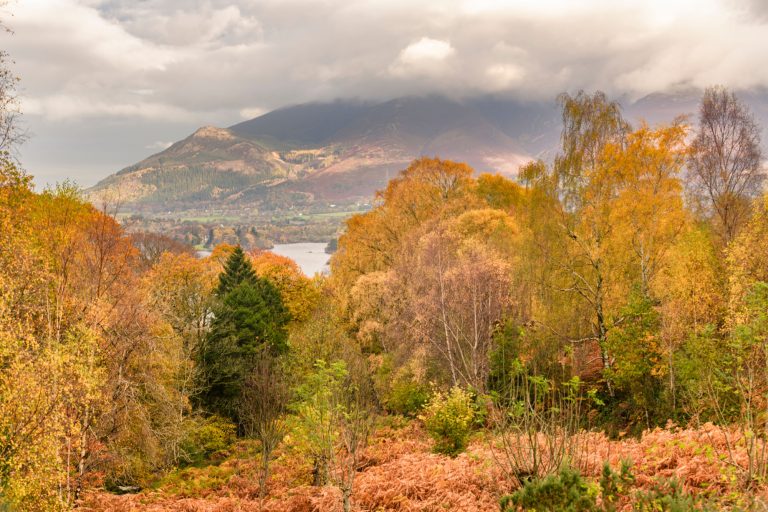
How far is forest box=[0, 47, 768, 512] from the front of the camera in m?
9.99

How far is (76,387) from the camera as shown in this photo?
12.6 metres

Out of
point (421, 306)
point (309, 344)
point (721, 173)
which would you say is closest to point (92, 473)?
point (309, 344)

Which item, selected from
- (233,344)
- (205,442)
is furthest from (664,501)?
(233,344)

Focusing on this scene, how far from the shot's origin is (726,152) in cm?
2334

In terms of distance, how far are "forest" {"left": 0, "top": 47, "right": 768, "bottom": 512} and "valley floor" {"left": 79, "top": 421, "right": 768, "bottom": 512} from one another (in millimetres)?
98

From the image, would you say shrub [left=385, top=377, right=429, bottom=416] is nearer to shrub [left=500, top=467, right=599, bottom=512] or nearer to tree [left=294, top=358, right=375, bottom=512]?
tree [left=294, top=358, right=375, bottom=512]

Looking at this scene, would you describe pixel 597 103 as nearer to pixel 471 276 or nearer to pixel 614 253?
pixel 614 253

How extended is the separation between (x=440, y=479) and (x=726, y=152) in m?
22.3

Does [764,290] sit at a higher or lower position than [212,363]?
higher

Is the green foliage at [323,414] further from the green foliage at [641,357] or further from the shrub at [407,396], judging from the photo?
the shrub at [407,396]

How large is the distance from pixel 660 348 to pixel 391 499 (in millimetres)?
10386

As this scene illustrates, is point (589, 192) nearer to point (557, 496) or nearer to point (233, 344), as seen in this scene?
point (557, 496)

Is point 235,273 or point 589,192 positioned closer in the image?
point 589,192

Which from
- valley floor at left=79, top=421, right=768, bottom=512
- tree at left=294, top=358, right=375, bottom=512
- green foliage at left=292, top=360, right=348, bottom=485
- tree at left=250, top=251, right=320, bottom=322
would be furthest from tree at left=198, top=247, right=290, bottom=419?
tree at left=294, top=358, right=375, bottom=512
